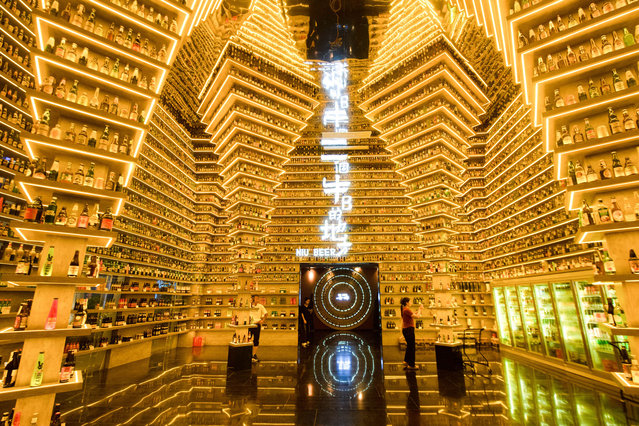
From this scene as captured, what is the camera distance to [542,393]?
4809 mm

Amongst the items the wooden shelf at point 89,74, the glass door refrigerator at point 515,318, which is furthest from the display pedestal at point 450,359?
the wooden shelf at point 89,74

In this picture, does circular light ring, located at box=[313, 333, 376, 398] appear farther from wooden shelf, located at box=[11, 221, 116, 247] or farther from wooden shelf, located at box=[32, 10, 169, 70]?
wooden shelf, located at box=[32, 10, 169, 70]

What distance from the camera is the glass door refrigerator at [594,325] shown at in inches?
219

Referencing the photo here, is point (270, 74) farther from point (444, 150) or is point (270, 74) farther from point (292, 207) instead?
point (292, 207)

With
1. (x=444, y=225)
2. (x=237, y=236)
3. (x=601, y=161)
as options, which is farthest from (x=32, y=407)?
(x=444, y=225)

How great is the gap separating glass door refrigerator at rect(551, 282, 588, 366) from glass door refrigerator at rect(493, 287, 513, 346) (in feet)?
7.48

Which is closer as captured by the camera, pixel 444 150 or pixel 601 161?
pixel 601 161

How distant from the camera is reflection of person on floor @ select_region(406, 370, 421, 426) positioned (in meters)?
3.76

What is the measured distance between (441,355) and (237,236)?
18.4ft

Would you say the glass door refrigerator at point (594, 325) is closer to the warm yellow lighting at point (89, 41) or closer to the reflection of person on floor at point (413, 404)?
the reflection of person on floor at point (413, 404)

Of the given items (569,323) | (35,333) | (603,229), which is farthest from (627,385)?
(35,333)

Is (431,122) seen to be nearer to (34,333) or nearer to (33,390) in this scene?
(34,333)

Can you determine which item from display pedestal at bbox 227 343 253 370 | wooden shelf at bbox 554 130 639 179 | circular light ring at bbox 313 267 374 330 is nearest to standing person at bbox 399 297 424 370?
display pedestal at bbox 227 343 253 370

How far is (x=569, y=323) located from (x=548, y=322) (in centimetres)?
67
